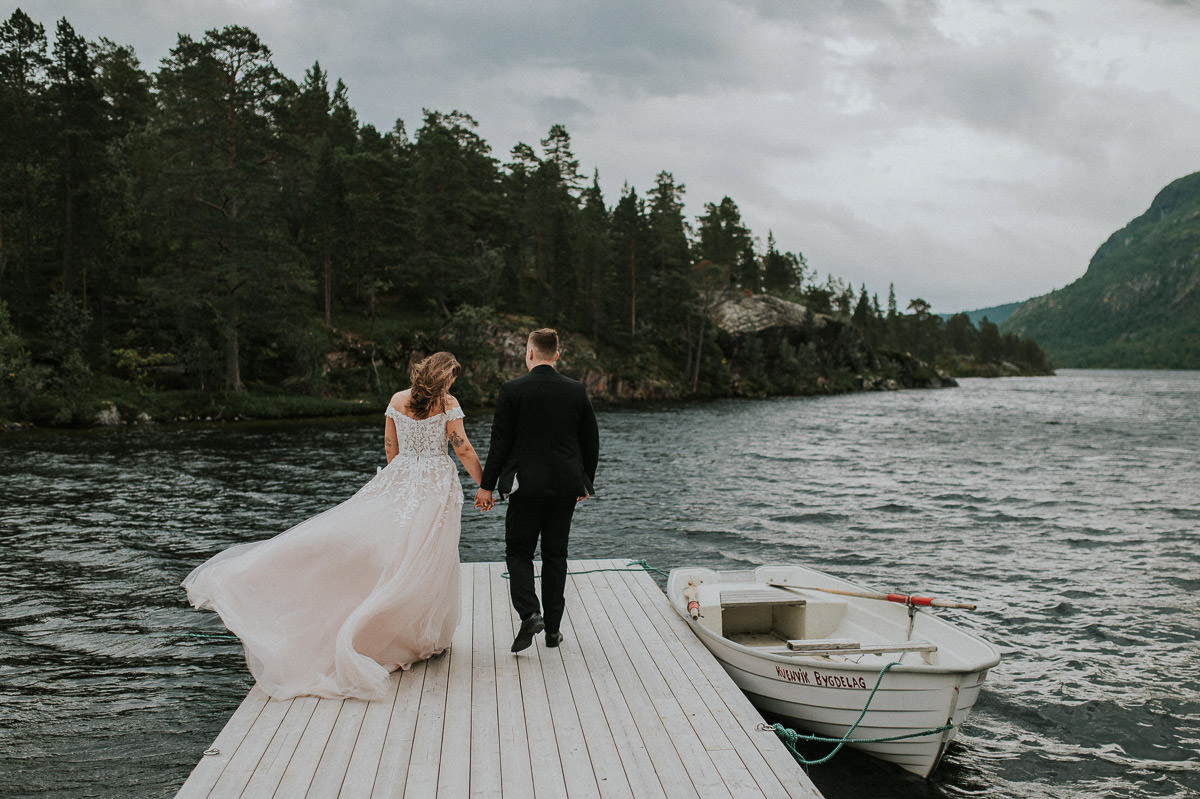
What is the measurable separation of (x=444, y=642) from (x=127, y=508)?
44.2ft

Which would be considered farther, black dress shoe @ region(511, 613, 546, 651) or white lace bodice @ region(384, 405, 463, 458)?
black dress shoe @ region(511, 613, 546, 651)

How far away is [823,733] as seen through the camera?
6387 mm

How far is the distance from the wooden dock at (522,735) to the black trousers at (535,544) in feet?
1.71

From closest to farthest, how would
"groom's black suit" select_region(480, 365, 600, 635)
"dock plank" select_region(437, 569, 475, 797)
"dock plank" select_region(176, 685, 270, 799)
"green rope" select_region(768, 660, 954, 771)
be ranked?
1. "dock plank" select_region(176, 685, 270, 799)
2. "dock plank" select_region(437, 569, 475, 797)
3. "green rope" select_region(768, 660, 954, 771)
4. "groom's black suit" select_region(480, 365, 600, 635)

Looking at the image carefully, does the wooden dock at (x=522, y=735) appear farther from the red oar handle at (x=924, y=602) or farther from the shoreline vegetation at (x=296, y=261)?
the shoreline vegetation at (x=296, y=261)

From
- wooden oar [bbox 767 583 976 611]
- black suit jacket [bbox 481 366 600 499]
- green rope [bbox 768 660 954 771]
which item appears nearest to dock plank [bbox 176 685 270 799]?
black suit jacket [bbox 481 366 600 499]

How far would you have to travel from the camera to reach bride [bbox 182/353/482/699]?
18.2 feet

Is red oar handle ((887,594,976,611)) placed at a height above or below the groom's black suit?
below

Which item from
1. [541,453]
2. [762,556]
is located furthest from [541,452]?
[762,556]

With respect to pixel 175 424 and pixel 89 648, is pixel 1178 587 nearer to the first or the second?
pixel 89 648

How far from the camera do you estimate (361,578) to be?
5773 mm

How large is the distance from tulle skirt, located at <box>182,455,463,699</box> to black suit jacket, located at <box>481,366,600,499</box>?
62cm

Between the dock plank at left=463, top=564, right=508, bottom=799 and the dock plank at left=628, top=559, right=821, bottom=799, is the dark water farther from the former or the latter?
the dock plank at left=463, top=564, right=508, bottom=799

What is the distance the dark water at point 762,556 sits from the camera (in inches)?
263
